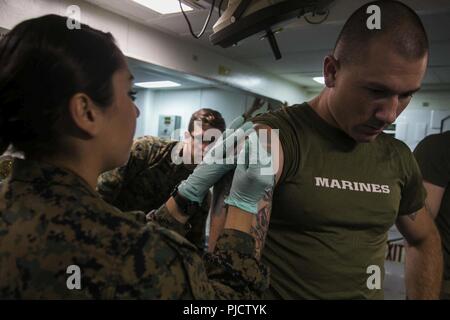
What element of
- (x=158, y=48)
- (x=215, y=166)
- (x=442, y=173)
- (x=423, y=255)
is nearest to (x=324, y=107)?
(x=215, y=166)

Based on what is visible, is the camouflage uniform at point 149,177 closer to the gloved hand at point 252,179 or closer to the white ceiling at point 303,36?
the white ceiling at point 303,36

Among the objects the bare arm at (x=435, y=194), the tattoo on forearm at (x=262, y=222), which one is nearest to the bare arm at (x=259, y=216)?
the tattoo on forearm at (x=262, y=222)

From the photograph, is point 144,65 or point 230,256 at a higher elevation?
point 144,65

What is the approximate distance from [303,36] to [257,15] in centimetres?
215

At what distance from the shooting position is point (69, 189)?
0.65 meters

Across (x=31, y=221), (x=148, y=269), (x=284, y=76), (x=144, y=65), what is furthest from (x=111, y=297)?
(x=284, y=76)

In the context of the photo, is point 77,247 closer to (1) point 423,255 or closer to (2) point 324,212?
(2) point 324,212

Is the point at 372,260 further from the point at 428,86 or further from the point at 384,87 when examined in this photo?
the point at 428,86

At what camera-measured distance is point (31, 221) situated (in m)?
0.61

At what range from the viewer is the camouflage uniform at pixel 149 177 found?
2.19 metres

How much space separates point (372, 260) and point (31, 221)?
88 cm

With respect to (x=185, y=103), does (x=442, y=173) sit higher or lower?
lower

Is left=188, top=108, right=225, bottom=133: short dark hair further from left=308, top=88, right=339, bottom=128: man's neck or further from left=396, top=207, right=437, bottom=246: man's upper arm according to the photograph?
left=396, top=207, right=437, bottom=246: man's upper arm

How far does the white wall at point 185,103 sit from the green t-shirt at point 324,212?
4.12 metres
